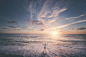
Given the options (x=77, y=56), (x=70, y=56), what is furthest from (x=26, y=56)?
(x=77, y=56)

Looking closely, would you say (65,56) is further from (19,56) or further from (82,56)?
(19,56)

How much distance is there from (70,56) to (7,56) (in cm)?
1368

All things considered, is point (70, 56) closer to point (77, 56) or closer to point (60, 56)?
point (77, 56)

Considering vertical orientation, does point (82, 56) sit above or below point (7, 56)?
below

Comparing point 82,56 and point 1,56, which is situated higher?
point 1,56

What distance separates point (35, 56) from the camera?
8484 mm

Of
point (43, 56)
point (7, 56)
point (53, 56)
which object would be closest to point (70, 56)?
point (53, 56)

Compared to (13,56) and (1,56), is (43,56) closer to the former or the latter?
(13,56)

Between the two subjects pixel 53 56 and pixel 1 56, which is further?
pixel 53 56

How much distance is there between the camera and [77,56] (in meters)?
8.59

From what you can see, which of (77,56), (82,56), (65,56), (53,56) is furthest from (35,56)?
(82,56)

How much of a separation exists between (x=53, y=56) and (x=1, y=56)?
11139 mm

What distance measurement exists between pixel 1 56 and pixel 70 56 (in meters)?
14.9

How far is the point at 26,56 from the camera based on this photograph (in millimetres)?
8344
